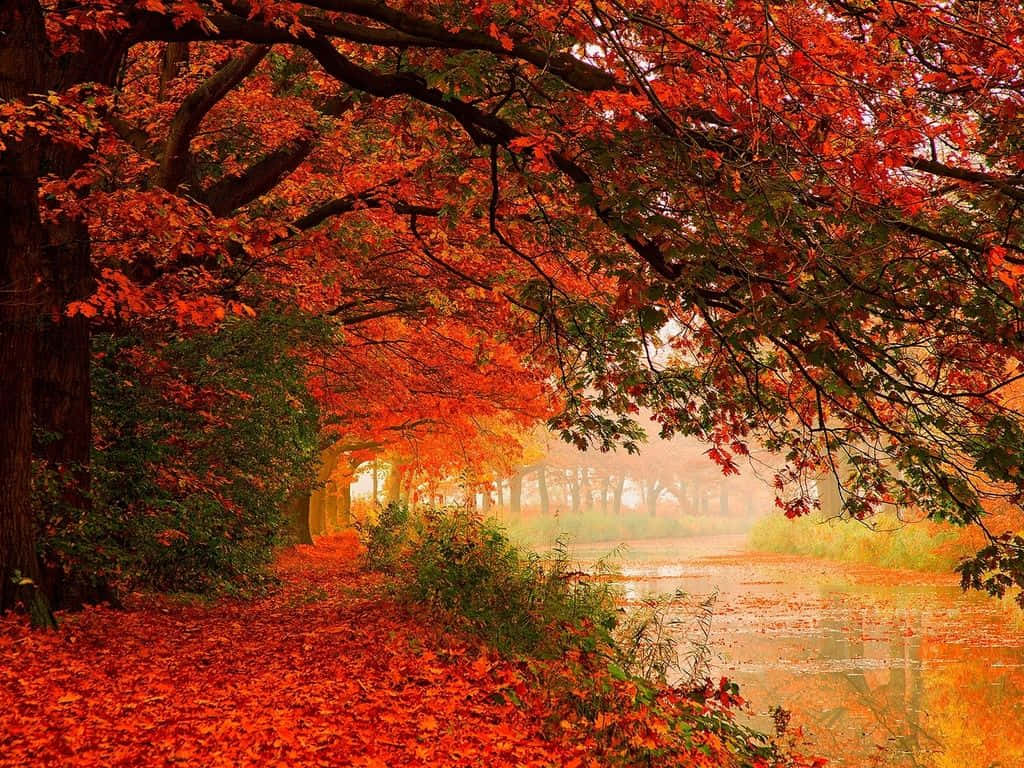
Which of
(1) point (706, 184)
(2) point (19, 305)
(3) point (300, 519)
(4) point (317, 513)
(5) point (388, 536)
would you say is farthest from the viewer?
(4) point (317, 513)

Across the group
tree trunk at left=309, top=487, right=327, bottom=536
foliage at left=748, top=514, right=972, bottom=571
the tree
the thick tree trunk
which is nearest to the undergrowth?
the tree

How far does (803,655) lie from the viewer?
14414mm

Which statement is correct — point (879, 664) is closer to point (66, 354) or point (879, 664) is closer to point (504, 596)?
point (504, 596)

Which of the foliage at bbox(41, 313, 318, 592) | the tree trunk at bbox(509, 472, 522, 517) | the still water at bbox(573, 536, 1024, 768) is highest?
the foliage at bbox(41, 313, 318, 592)

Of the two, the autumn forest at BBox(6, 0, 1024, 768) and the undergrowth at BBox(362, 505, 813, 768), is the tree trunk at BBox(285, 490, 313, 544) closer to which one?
the autumn forest at BBox(6, 0, 1024, 768)

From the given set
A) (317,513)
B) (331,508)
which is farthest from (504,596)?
(331,508)

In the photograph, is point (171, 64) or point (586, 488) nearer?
point (171, 64)

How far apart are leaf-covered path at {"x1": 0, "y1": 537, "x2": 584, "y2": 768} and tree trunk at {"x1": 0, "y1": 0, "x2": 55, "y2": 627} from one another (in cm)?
66

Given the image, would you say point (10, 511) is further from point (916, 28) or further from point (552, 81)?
point (916, 28)

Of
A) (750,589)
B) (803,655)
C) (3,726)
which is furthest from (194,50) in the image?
(750,589)

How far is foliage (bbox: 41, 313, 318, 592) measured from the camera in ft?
33.5

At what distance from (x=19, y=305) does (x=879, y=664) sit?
1216cm

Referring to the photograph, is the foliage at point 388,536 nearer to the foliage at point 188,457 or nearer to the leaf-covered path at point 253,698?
the foliage at point 188,457

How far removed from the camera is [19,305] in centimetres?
826
